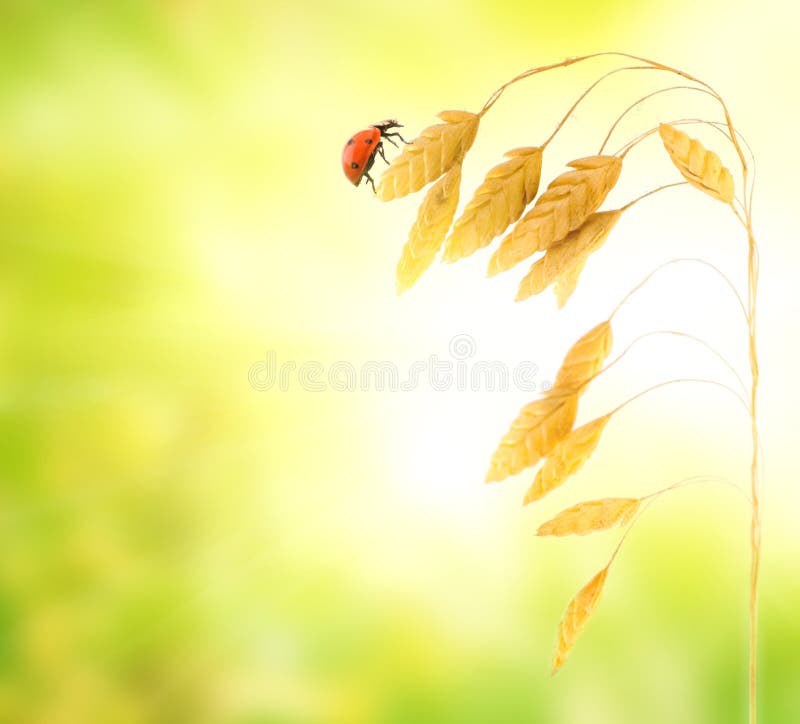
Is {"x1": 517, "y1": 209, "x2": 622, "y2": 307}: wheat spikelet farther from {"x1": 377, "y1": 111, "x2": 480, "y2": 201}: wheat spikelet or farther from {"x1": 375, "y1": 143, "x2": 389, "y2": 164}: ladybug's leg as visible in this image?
{"x1": 375, "y1": 143, "x2": 389, "y2": 164}: ladybug's leg

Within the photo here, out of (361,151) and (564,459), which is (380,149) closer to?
(361,151)

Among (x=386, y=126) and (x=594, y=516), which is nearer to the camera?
(x=594, y=516)

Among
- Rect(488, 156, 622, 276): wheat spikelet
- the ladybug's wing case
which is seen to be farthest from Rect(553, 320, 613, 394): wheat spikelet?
the ladybug's wing case

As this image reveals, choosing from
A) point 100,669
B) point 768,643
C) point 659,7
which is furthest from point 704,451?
point 100,669

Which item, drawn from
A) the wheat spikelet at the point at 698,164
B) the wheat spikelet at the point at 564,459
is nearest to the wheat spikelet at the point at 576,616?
the wheat spikelet at the point at 564,459

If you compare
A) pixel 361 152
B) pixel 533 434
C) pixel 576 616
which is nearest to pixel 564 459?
pixel 533 434

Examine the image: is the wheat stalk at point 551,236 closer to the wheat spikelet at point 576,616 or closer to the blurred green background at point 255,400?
the wheat spikelet at point 576,616
